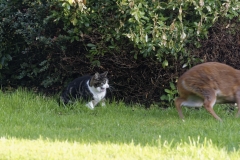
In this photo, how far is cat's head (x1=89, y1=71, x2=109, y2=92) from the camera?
10.2 meters

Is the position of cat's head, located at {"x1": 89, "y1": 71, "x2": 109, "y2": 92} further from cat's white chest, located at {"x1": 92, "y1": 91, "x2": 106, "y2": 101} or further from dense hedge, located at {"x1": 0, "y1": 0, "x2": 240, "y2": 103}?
dense hedge, located at {"x1": 0, "y1": 0, "x2": 240, "y2": 103}

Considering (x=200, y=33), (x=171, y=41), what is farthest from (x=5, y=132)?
(x=200, y=33)

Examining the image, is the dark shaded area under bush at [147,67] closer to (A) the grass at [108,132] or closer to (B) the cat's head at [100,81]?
(B) the cat's head at [100,81]

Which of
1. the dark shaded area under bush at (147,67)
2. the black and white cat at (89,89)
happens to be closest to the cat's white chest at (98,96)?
the black and white cat at (89,89)

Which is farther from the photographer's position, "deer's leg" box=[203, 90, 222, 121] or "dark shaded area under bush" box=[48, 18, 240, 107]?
"dark shaded area under bush" box=[48, 18, 240, 107]

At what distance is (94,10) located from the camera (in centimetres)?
1002

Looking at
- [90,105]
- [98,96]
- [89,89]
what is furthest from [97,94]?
[90,105]

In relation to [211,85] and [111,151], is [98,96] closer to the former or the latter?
[211,85]

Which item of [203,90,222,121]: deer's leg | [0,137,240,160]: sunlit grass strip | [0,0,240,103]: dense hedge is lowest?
[203,90,222,121]: deer's leg

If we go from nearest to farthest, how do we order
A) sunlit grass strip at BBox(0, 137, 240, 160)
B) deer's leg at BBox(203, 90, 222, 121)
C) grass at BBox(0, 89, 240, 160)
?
sunlit grass strip at BBox(0, 137, 240, 160) → grass at BBox(0, 89, 240, 160) → deer's leg at BBox(203, 90, 222, 121)

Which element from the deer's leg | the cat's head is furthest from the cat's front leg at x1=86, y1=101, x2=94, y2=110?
the deer's leg

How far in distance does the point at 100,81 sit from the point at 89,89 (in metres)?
0.34

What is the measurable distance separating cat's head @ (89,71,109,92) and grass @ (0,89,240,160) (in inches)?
16.2

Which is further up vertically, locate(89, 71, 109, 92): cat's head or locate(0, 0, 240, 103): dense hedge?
locate(0, 0, 240, 103): dense hedge
